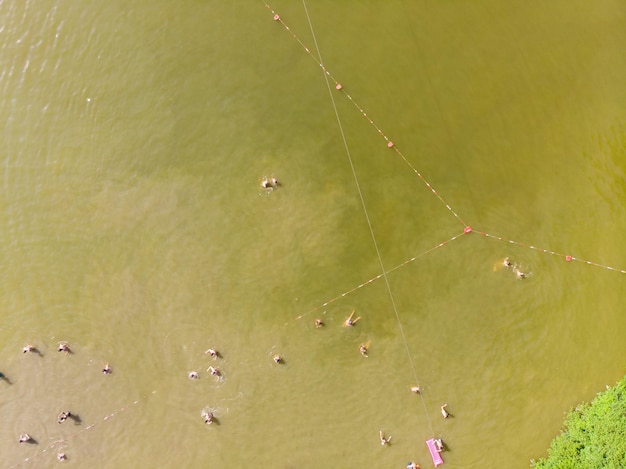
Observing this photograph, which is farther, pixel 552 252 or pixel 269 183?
pixel 552 252

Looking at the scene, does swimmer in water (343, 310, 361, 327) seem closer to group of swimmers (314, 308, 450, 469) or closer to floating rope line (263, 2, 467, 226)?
group of swimmers (314, 308, 450, 469)

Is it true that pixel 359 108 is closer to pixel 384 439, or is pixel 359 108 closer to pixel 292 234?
pixel 292 234

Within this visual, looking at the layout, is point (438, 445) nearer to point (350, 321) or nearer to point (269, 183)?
point (350, 321)

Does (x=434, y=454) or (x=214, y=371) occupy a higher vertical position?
(x=214, y=371)

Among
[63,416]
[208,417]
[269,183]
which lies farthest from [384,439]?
[63,416]

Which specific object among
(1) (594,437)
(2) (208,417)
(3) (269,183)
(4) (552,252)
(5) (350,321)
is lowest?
(1) (594,437)

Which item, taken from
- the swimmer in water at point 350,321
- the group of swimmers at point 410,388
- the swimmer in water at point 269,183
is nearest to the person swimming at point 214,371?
the group of swimmers at point 410,388

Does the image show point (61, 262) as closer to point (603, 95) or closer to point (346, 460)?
point (346, 460)

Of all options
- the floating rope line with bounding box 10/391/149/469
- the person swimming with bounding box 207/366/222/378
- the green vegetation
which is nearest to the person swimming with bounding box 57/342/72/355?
the floating rope line with bounding box 10/391/149/469
